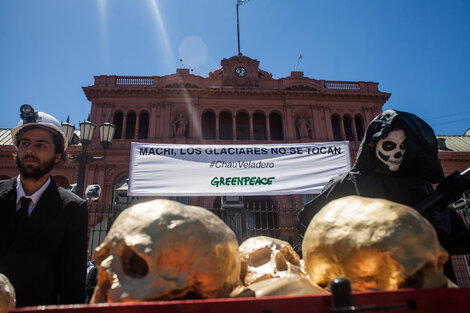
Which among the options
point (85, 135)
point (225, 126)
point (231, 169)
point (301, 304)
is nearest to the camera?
point (301, 304)

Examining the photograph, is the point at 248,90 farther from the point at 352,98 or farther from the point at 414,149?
the point at 414,149

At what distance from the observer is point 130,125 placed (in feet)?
64.0

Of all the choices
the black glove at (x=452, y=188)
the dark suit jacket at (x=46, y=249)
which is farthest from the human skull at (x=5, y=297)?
the black glove at (x=452, y=188)

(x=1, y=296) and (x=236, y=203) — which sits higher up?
(x=236, y=203)

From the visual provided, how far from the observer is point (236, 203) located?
8742mm

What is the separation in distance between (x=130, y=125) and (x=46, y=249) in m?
19.4

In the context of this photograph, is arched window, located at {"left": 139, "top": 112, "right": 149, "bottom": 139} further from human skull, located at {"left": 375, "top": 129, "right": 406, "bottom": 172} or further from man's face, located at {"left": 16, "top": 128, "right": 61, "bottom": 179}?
human skull, located at {"left": 375, "top": 129, "right": 406, "bottom": 172}

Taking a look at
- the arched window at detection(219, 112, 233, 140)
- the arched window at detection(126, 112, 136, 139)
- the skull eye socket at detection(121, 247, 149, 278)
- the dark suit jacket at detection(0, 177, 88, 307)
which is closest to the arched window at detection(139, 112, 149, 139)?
the arched window at detection(126, 112, 136, 139)

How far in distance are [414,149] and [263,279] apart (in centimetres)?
117

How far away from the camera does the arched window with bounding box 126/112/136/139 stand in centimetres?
1922

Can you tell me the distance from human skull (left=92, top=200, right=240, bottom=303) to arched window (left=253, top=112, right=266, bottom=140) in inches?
777

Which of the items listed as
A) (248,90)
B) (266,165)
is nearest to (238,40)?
(248,90)

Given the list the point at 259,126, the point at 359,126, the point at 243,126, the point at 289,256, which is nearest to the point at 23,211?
the point at 289,256

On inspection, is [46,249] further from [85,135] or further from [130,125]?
[130,125]
